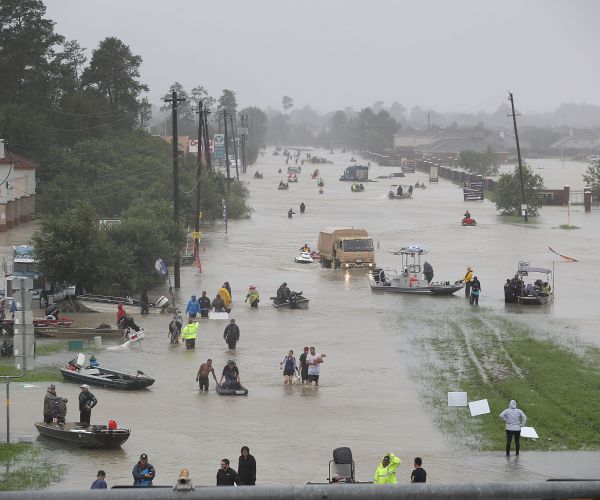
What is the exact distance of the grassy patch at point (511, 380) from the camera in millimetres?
22625

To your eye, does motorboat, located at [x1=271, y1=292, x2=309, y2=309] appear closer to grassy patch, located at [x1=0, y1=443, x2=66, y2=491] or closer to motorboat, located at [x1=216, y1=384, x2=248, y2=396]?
motorboat, located at [x1=216, y1=384, x2=248, y2=396]

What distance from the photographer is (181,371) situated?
1169 inches

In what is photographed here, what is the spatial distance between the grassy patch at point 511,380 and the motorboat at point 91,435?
20.4ft

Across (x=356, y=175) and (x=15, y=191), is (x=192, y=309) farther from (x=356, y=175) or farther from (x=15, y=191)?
(x=356, y=175)

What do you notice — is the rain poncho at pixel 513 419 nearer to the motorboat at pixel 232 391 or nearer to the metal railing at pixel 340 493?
the motorboat at pixel 232 391

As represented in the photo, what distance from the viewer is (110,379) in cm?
2645

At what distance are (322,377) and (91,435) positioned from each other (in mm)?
9408

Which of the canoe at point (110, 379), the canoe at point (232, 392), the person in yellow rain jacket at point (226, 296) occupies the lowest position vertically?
the canoe at point (232, 392)

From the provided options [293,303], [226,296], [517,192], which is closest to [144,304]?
[226,296]

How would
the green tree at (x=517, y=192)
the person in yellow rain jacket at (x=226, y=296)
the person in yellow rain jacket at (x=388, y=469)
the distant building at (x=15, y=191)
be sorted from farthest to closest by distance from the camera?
the green tree at (x=517, y=192)
the distant building at (x=15, y=191)
the person in yellow rain jacket at (x=226, y=296)
the person in yellow rain jacket at (x=388, y=469)

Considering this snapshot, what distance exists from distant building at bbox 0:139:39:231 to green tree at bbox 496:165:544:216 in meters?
33.9

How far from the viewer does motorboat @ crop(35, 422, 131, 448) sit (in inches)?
812

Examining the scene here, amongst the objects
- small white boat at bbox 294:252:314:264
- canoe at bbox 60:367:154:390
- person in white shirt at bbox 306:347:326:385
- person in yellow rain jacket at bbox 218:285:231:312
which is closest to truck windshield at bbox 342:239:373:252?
small white boat at bbox 294:252:314:264

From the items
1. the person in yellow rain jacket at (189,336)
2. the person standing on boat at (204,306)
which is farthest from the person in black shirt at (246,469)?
the person standing on boat at (204,306)
